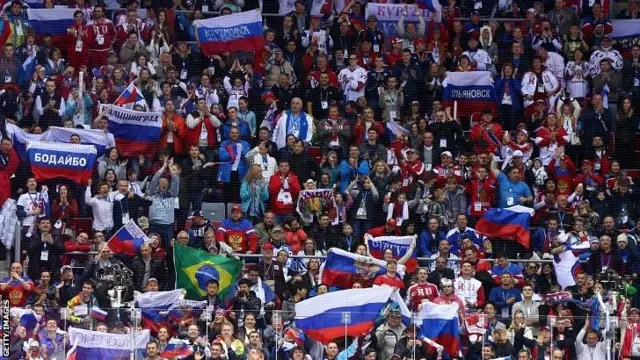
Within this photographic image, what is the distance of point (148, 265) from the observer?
90.5ft

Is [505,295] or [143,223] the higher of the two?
[143,223]

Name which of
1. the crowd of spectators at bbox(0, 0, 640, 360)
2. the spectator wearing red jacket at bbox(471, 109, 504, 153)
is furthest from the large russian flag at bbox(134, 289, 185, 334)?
the spectator wearing red jacket at bbox(471, 109, 504, 153)

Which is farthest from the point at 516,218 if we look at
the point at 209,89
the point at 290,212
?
the point at 209,89

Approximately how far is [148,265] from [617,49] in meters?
9.96

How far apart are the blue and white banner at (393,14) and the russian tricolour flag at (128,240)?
7318 mm

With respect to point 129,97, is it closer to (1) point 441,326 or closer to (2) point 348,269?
(2) point 348,269

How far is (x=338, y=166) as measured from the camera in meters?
29.8

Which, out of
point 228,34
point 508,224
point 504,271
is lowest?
point 504,271

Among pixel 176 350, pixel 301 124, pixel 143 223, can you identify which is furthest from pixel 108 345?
pixel 301 124

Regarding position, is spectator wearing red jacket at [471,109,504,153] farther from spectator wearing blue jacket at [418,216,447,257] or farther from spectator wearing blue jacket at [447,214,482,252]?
spectator wearing blue jacket at [418,216,447,257]

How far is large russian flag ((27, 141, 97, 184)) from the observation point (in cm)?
2900

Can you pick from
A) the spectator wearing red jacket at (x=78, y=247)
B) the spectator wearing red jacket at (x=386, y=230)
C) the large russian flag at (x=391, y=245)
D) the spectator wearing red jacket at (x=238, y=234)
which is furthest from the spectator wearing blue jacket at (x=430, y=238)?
the spectator wearing red jacket at (x=78, y=247)

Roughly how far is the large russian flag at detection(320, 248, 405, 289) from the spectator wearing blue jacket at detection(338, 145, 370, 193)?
7.54 feet

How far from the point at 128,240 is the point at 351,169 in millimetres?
3626
